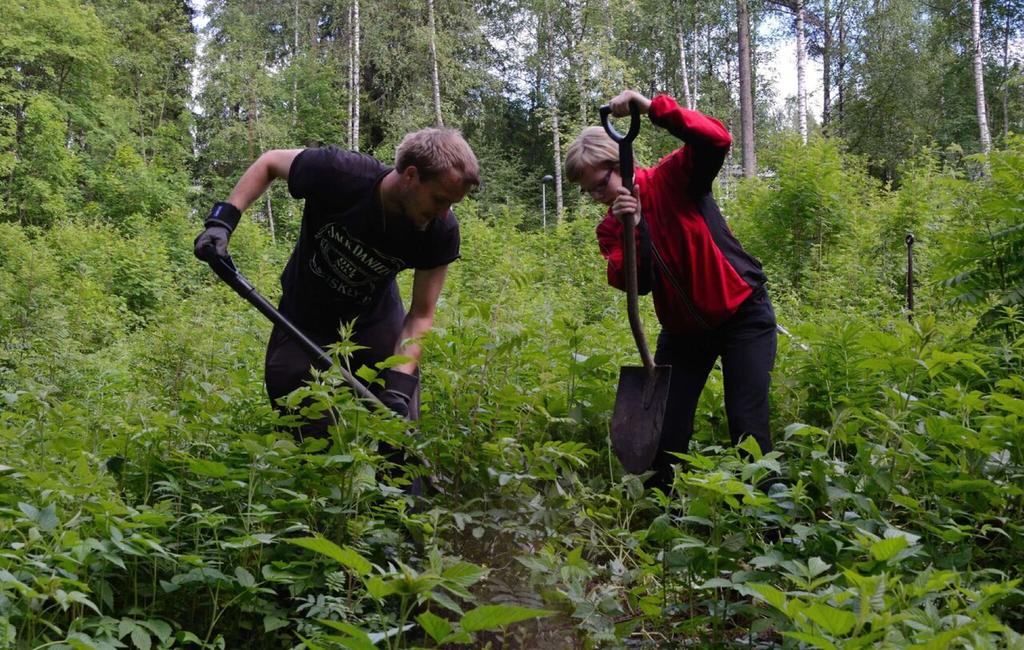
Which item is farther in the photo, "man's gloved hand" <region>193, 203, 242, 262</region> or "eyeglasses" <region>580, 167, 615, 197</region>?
"eyeglasses" <region>580, 167, 615, 197</region>

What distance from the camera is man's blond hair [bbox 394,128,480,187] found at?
3225 millimetres

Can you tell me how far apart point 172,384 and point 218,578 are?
3250 mm

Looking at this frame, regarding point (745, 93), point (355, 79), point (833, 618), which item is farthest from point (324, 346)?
point (355, 79)

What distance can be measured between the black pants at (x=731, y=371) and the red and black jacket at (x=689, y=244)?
88 mm

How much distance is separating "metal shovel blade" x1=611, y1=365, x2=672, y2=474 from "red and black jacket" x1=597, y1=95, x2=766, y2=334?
280 mm

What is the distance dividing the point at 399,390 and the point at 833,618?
82.0 inches

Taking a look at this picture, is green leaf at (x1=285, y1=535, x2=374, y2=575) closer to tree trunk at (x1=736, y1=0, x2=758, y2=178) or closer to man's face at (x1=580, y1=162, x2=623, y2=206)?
man's face at (x1=580, y1=162, x2=623, y2=206)

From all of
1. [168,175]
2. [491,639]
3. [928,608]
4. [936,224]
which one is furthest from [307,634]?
[168,175]

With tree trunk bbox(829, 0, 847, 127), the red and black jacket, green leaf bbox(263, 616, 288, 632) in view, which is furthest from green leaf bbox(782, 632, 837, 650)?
tree trunk bbox(829, 0, 847, 127)

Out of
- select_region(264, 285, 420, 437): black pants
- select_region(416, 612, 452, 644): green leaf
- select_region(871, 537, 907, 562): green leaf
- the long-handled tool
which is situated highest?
the long-handled tool

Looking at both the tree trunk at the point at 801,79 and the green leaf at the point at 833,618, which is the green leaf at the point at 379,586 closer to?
the green leaf at the point at 833,618

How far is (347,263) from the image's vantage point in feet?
11.8

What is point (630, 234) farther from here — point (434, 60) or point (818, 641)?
point (434, 60)

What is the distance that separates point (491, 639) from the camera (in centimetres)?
247
